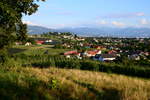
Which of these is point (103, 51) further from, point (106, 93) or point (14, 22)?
point (106, 93)

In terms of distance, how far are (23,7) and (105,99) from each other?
8.79 m

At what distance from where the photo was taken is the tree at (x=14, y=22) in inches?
507

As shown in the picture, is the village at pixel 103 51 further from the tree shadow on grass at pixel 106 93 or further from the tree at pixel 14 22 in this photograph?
the tree shadow on grass at pixel 106 93

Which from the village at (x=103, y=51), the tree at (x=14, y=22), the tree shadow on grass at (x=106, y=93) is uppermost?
the tree at (x=14, y=22)

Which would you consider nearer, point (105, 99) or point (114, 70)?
point (105, 99)

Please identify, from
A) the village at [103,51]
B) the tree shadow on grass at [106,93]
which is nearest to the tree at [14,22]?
the tree shadow on grass at [106,93]

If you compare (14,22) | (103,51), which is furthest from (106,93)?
(103,51)

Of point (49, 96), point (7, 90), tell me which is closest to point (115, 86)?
point (49, 96)

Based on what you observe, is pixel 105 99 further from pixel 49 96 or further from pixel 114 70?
pixel 114 70

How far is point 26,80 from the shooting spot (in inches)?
316

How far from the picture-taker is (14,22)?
1365 cm

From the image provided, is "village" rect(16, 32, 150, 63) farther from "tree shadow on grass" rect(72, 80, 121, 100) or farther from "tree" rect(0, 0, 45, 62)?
"tree shadow on grass" rect(72, 80, 121, 100)

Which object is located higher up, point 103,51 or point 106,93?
point 106,93

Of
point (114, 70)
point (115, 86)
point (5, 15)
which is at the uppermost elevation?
point (5, 15)
